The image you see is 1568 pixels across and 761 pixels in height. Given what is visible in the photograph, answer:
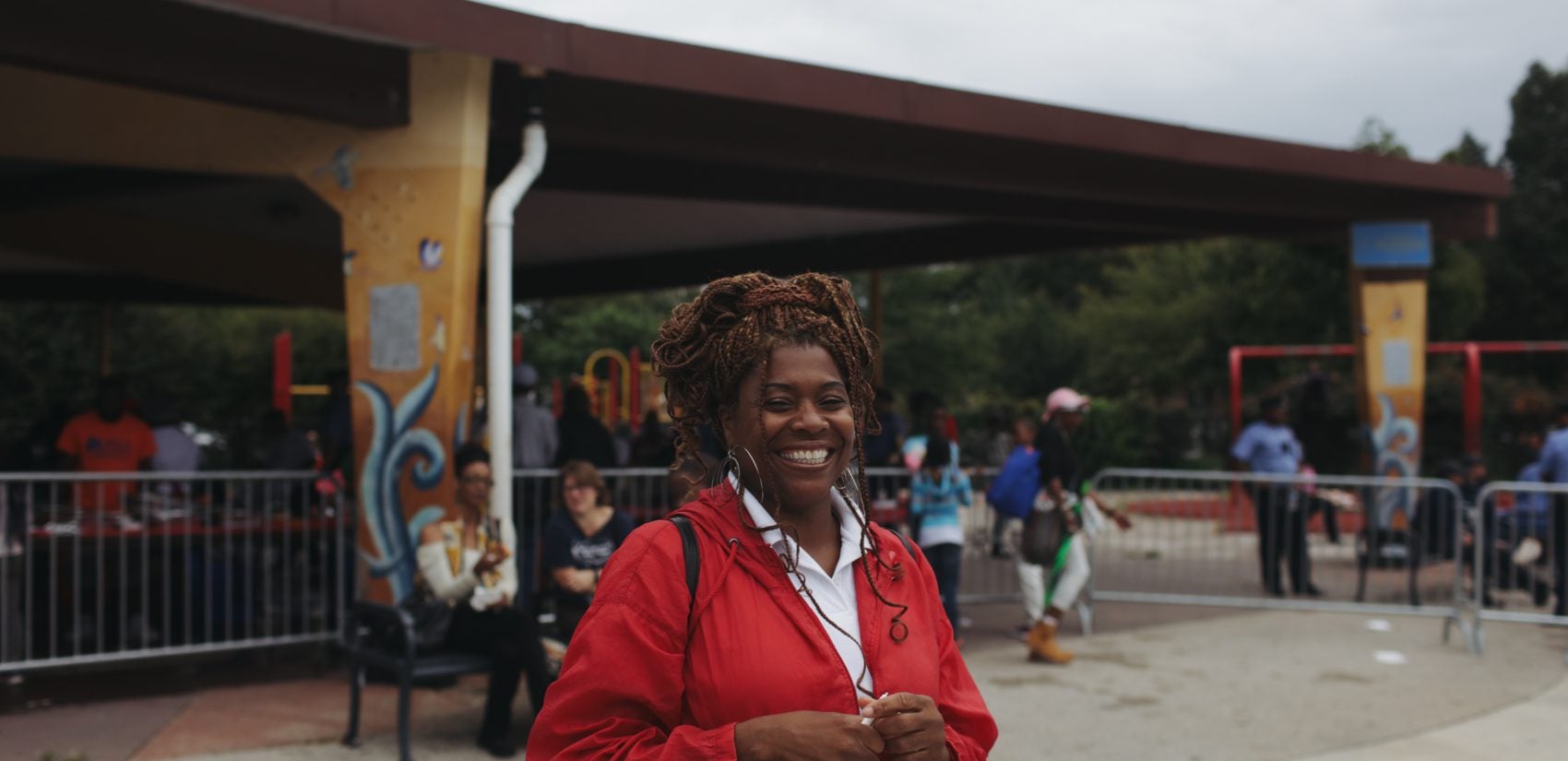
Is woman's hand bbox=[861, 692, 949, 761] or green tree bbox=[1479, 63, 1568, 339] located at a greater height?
green tree bbox=[1479, 63, 1568, 339]

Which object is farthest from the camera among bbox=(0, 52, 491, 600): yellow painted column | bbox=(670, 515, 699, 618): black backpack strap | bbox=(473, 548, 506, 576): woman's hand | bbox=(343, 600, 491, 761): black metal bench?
bbox=(0, 52, 491, 600): yellow painted column

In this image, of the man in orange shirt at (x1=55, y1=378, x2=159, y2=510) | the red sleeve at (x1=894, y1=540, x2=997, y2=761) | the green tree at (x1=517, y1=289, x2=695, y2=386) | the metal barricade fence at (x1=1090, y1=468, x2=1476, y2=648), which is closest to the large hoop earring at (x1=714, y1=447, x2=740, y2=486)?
the red sleeve at (x1=894, y1=540, x2=997, y2=761)

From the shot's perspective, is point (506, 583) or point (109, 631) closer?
point (506, 583)

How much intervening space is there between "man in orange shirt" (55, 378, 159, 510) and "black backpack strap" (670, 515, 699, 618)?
7429 mm

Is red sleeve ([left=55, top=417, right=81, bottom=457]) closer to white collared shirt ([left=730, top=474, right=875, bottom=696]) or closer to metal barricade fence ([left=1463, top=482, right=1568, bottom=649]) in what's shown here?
white collared shirt ([left=730, top=474, right=875, bottom=696])

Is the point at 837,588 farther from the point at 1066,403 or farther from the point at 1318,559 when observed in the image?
the point at 1318,559

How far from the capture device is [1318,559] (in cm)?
1366

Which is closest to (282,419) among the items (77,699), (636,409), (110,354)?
(77,699)

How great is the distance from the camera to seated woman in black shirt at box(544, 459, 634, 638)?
627cm

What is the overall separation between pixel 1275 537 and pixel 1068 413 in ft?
11.0

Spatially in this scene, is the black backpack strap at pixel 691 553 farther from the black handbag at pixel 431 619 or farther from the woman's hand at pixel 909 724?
the black handbag at pixel 431 619

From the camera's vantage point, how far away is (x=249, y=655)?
8219mm

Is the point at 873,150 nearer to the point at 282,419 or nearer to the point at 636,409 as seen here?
the point at 282,419

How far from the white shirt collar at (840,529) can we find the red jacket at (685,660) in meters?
0.03
